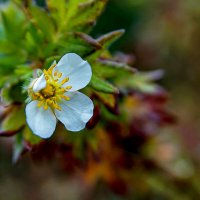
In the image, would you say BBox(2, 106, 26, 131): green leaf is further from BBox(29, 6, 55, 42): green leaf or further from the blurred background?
the blurred background

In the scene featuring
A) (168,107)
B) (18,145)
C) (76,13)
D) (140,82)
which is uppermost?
(76,13)

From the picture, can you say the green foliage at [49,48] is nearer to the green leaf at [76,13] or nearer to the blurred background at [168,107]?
the green leaf at [76,13]

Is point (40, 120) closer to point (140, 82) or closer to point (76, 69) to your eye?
point (76, 69)

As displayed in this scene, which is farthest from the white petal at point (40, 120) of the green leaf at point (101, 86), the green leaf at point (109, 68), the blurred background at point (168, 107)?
the blurred background at point (168, 107)

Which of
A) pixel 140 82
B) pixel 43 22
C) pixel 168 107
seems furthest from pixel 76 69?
pixel 168 107

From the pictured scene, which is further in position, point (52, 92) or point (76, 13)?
point (76, 13)

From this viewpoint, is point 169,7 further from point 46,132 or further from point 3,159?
point 46,132

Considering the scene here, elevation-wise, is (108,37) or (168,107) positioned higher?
(108,37)
